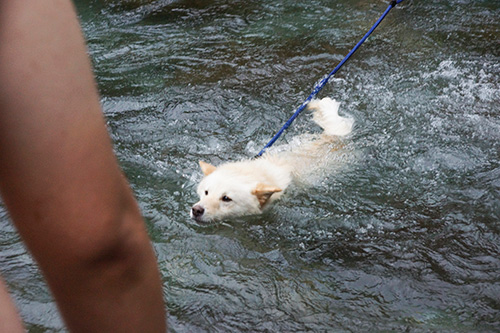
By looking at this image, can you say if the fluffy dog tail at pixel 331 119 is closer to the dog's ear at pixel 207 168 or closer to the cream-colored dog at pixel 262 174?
the cream-colored dog at pixel 262 174

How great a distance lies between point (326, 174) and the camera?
3.98 m

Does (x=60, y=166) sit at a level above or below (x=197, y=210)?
above

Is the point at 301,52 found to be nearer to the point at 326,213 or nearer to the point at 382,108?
the point at 382,108

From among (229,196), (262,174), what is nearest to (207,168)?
(229,196)

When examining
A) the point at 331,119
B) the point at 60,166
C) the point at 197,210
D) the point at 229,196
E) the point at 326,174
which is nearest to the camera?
the point at 60,166

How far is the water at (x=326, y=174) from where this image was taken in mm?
2748

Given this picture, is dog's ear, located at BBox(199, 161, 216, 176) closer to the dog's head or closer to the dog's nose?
the dog's head

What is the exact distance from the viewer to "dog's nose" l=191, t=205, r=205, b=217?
350 cm

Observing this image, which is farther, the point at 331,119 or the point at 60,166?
the point at 331,119

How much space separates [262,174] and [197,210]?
2.05ft

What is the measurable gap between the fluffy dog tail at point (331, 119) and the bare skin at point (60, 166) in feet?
12.1

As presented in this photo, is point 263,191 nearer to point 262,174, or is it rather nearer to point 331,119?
point 262,174

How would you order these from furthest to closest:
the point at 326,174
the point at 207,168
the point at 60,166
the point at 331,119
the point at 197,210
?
the point at 331,119
the point at 326,174
the point at 207,168
the point at 197,210
the point at 60,166

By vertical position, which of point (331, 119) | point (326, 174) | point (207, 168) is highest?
point (207, 168)
